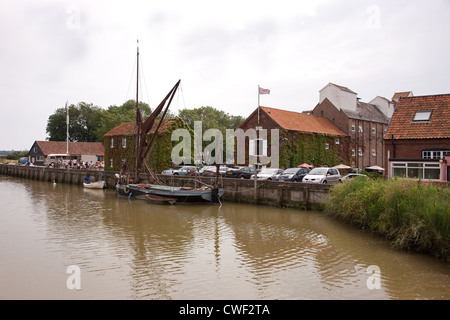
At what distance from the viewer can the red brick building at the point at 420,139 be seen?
23391 millimetres

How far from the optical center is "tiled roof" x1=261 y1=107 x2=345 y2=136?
47.4 meters

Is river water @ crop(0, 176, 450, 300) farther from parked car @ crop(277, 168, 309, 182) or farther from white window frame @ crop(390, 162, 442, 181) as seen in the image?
parked car @ crop(277, 168, 309, 182)

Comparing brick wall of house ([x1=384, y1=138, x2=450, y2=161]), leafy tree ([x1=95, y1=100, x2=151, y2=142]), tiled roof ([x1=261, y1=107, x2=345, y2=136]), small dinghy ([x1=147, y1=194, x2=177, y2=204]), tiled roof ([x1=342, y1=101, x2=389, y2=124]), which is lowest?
small dinghy ([x1=147, y1=194, x2=177, y2=204])

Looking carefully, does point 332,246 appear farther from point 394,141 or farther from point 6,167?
point 6,167

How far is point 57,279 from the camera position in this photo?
1127cm

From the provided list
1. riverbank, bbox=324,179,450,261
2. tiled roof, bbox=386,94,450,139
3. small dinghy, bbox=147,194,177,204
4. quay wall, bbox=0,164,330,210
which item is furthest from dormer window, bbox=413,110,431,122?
small dinghy, bbox=147,194,177,204

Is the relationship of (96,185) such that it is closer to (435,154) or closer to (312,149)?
(312,149)

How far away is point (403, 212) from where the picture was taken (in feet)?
46.7

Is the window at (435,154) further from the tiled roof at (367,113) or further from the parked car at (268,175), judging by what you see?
the tiled roof at (367,113)

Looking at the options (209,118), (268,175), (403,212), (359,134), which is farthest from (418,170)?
(209,118)

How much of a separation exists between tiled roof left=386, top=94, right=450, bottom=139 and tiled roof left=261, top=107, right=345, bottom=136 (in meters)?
18.9

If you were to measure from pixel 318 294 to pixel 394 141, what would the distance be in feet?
63.4

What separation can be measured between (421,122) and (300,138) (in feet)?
70.1
